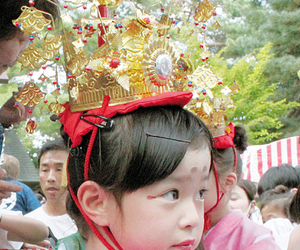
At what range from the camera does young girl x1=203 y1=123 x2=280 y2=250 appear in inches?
91.0

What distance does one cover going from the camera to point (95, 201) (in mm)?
1474

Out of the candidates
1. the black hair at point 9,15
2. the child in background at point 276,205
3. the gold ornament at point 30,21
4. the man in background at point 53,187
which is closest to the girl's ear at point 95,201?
the gold ornament at point 30,21

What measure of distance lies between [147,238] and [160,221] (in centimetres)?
7

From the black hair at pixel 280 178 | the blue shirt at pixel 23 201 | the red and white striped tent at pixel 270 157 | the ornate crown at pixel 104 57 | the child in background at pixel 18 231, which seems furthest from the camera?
the red and white striped tent at pixel 270 157

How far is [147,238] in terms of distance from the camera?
1351 millimetres

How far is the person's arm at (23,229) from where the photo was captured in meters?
2.07

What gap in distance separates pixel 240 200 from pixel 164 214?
105 inches

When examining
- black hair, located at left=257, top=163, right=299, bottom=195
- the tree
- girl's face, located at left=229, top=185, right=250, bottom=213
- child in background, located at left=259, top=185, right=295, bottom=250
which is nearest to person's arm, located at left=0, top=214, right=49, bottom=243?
girl's face, located at left=229, top=185, right=250, bottom=213

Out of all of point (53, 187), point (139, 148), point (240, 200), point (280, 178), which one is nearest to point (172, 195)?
point (139, 148)

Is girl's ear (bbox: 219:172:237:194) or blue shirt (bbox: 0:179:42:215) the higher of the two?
girl's ear (bbox: 219:172:237:194)

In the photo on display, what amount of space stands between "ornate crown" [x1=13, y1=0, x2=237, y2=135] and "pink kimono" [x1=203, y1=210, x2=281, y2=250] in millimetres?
1184

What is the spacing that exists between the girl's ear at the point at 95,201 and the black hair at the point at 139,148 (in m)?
0.03

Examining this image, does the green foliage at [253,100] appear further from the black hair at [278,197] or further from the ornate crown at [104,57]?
the ornate crown at [104,57]

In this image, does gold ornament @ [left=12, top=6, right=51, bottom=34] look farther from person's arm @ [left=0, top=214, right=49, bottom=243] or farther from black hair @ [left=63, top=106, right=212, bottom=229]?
person's arm @ [left=0, top=214, right=49, bottom=243]
